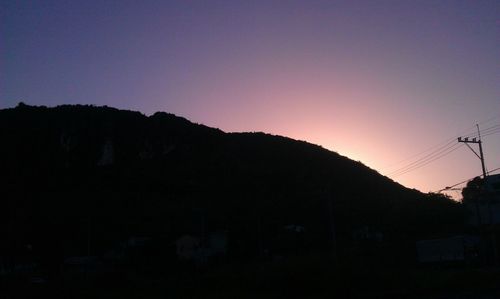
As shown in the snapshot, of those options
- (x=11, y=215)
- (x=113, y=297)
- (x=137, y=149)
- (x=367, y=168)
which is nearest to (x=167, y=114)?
(x=137, y=149)

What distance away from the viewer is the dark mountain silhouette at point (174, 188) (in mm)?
48906

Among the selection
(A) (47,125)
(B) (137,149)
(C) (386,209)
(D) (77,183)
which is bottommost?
(C) (386,209)

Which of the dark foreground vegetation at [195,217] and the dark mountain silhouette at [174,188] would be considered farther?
the dark mountain silhouette at [174,188]

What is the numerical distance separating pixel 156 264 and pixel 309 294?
802 inches

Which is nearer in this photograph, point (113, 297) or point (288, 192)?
point (113, 297)

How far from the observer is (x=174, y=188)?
221 ft

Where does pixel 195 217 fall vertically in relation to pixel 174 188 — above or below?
below

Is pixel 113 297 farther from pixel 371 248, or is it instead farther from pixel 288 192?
pixel 288 192

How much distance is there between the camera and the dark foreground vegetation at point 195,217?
22297 mm

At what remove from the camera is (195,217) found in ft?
180

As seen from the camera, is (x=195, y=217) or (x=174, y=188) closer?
(x=195, y=217)

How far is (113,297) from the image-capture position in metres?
20.3

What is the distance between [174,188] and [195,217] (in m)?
13.4

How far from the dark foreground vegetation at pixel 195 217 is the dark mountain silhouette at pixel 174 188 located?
0.66 feet
